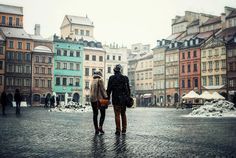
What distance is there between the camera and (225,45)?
64.4m

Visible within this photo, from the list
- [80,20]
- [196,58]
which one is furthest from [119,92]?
[80,20]

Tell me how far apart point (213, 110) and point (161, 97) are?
56.2 meters

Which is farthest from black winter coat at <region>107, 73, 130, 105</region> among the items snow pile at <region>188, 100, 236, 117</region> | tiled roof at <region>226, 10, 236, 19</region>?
tiled roof at <region>226, 10, 236, 19</region>

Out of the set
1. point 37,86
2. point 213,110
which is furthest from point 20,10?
point 213,110

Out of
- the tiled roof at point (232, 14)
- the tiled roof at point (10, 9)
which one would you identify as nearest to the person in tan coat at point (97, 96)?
the tiled roof at point (232, 14)

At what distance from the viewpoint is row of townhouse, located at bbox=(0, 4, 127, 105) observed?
70.6 meters

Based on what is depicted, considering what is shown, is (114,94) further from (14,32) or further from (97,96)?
(14,32)

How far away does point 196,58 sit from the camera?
7200cm

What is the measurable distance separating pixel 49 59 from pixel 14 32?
27.2 feet

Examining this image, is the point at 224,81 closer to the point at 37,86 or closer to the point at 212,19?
the point at 212,19

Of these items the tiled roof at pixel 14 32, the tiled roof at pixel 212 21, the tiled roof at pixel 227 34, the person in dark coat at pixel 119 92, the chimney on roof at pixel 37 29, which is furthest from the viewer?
the chimney on roof at pixel 37 29

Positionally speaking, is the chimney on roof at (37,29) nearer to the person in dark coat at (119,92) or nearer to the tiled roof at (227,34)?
the tiled roof at (227,34)

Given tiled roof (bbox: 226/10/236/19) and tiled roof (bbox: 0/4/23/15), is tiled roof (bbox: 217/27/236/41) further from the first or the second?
tiled roof (bbox: 0/4/23/15)

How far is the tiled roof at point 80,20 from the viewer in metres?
83.8
